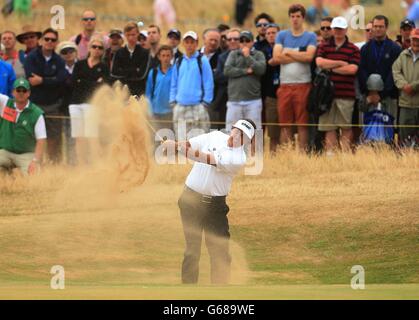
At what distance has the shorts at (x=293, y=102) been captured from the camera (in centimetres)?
1881

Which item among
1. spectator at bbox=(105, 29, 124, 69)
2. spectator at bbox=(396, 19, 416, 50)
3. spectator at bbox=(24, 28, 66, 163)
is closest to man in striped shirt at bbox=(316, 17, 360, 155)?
spectator at bbox=(396, 19, 416, 50)

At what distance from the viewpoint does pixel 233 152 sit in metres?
13.5

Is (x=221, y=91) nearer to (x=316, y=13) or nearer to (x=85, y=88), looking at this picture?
(x=85, y=88)

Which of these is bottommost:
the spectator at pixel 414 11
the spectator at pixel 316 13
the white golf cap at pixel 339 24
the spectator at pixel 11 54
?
the spectator at pixel 11 54

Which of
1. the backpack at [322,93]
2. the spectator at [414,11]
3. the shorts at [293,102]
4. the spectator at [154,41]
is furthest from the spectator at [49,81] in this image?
the spectator at [414,11]

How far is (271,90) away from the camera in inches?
759

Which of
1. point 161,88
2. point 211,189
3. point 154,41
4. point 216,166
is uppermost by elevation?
point 154,41

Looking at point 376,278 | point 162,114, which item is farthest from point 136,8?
point 376,278

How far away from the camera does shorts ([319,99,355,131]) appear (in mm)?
18672

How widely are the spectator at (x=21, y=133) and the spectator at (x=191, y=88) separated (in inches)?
79.0

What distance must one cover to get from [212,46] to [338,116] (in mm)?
2226

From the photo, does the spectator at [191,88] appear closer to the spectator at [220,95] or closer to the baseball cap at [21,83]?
the spectator at [220,95]

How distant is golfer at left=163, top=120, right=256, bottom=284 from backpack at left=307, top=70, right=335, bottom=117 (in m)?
4.88

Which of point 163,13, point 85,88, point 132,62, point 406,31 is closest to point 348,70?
point 406,31
